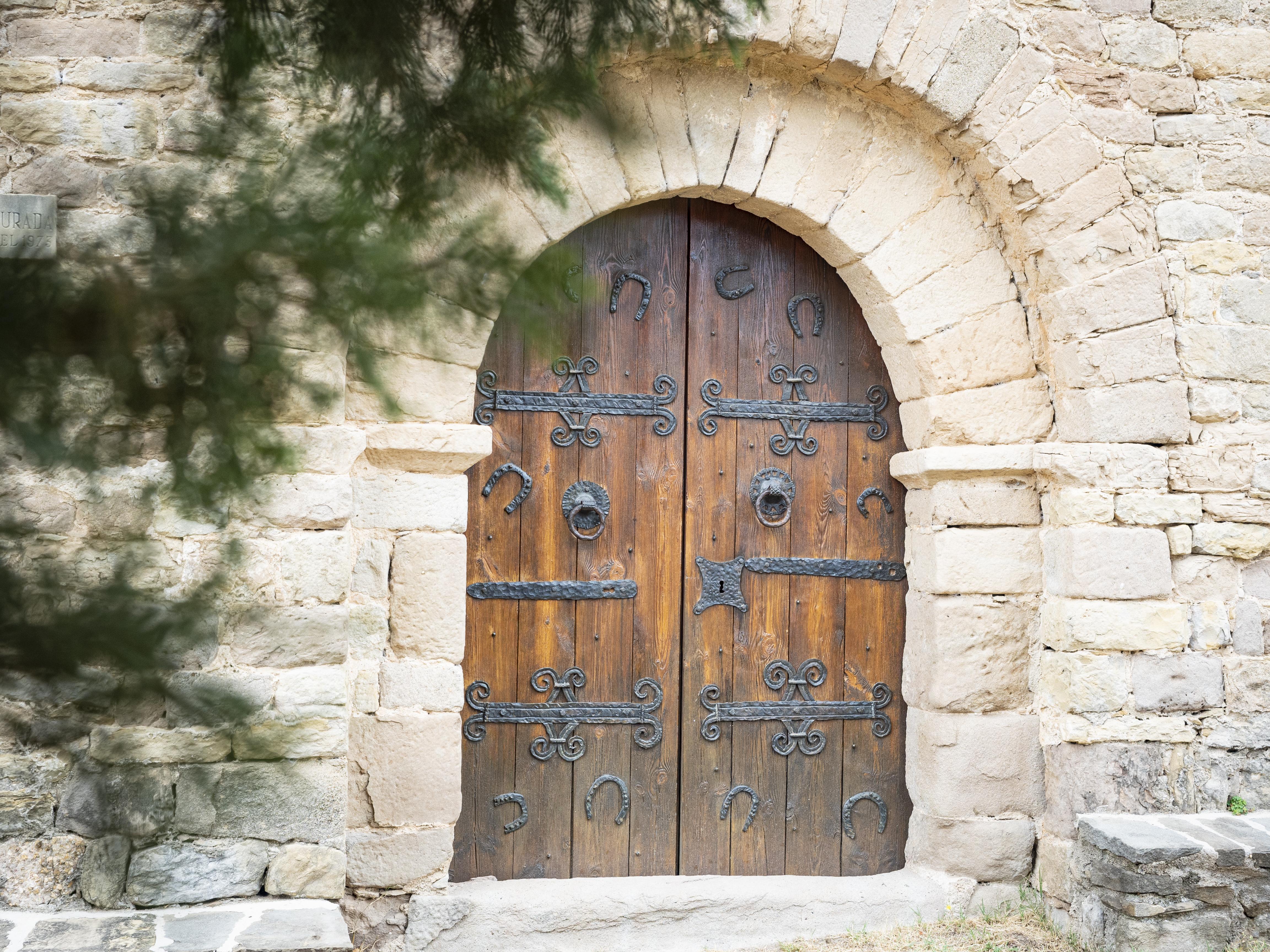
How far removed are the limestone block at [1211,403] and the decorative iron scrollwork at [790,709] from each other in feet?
4.71

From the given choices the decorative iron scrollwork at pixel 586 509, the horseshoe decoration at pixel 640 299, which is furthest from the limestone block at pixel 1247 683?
the horseshoe decoration at pixel 640 299

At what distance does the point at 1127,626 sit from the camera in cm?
331

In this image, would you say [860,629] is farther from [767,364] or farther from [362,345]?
[362,345]

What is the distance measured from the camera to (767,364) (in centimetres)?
367

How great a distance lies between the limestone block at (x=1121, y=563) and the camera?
331cm

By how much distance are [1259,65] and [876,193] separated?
1.29 m

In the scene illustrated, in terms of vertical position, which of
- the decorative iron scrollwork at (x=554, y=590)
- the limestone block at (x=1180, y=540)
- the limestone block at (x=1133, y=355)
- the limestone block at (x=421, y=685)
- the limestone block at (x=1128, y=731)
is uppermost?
the limestone block at (x=1133, y=355)

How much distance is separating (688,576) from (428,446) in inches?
39.9

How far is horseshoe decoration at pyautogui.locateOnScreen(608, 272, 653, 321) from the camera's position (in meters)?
3.56

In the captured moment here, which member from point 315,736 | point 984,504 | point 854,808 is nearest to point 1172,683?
point 984,504

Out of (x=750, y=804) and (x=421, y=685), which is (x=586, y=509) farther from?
(x=750, y=804)

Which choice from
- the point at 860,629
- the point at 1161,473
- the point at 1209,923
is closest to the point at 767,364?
the point at 860,629

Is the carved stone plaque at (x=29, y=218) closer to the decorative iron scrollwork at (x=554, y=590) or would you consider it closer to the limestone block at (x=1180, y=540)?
the decorative iron scrollwork at (x=554, y=590)

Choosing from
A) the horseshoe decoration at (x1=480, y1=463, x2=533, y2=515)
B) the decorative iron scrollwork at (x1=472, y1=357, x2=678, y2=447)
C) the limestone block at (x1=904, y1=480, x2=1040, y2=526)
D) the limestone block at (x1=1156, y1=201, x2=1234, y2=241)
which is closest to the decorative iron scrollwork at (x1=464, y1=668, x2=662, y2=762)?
the horseshoe decoration at (x1=480, y1=463, x2=533, y2=515)
